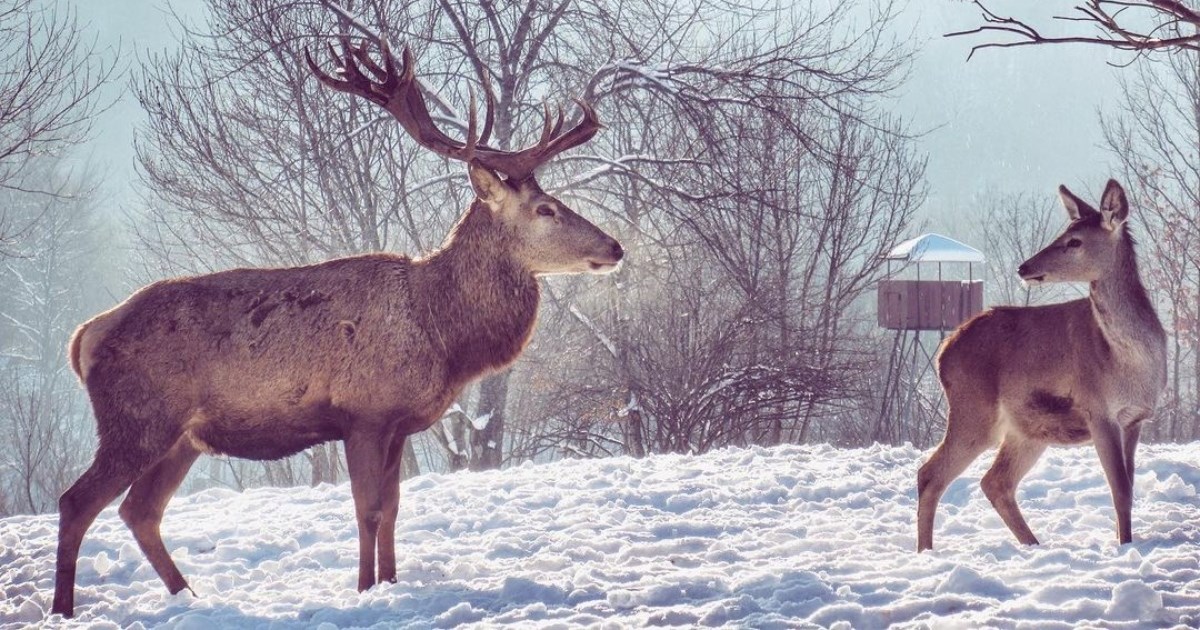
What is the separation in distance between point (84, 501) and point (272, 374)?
1.02m

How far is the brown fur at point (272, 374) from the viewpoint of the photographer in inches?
227

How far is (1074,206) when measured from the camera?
6.86m

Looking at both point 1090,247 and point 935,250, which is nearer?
point 1090,247

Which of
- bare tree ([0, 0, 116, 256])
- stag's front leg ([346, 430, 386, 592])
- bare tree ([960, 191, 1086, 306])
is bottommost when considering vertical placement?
stag's front leg ([346, 430, 386, 592])

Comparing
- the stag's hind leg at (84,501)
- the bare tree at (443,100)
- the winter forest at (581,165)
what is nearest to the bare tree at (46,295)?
the winter forest at (581,165)

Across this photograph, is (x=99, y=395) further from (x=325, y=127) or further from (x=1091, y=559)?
(x=325, y=127)

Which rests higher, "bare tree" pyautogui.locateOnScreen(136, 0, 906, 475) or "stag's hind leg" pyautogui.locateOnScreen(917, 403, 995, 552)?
"bare tree" pyautogui.locateOnScreen(136, 0, 906, 475)

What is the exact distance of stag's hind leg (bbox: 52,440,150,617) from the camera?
220 inches

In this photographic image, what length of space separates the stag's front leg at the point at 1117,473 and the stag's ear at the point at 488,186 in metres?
3.28

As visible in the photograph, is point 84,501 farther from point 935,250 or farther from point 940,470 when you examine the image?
point 935,250

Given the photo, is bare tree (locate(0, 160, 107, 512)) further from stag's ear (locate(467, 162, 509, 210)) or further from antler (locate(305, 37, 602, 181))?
stag's ear (locate(467, 162, 509, 210))

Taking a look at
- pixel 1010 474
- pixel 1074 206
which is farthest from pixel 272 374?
pixel 1074 206

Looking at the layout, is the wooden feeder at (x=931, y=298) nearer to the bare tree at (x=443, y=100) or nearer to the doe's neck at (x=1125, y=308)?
the bare tree at (x=443, y=100)

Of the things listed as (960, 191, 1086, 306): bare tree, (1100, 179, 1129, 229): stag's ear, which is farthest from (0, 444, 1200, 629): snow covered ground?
(960, 191, 1086, 306): bare tree
